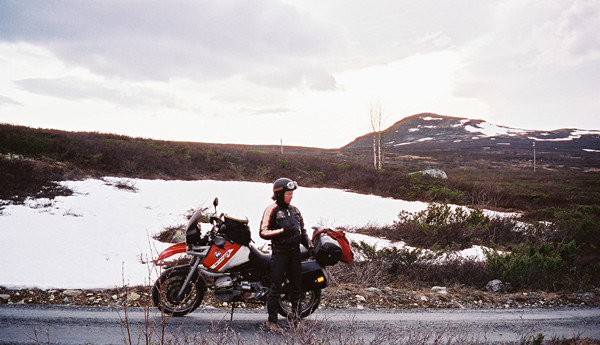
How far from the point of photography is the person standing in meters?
5.30

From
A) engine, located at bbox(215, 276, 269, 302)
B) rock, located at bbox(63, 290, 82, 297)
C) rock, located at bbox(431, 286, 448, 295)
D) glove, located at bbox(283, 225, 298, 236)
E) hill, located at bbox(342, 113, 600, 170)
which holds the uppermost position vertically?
hill, located at bbox(342, 113, 600, 170)

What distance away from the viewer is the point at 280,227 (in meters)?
5.39

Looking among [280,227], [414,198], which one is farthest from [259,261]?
[414,198]

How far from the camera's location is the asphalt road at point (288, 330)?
15.6ft

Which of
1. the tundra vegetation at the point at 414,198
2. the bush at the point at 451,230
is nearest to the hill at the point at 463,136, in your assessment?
the tundra vegetation at the point at 414,198

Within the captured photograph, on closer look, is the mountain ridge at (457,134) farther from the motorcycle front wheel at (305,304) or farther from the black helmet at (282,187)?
the black helmet at (282,187)

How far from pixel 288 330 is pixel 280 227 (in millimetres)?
1448

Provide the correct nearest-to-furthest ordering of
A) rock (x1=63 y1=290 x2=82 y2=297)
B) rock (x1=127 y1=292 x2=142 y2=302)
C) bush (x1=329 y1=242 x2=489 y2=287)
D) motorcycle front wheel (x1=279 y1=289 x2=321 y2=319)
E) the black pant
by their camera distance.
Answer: the black pant
motorcycle front wheel (x1=279 y1=289 x2=321 y2=319)
rock (x1=127 y1=292 x2=142 y2=302)
rock (x1=63 y1=290 x2=82 y2=297)
bush (x1=329 y1=242 x2=489 y2=287)

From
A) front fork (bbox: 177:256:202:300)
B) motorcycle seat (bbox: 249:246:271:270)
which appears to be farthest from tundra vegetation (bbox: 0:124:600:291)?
front fork (bbox: 177:256:202:300)

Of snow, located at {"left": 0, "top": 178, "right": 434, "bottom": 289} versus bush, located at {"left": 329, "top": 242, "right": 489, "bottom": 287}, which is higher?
snow, located at {"left": 0, "top": 178, "right": 434, "bottom": 289}

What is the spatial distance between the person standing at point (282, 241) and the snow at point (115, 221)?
1.71 m

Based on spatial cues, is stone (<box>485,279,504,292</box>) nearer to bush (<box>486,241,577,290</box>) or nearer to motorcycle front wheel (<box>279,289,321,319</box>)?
bush (<box>486,241,577,290</box>)

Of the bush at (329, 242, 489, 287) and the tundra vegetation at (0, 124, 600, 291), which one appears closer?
the bush at (329, 242, 489, 287)

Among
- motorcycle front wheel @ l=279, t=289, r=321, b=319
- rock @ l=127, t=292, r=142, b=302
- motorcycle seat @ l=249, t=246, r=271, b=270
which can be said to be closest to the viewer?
motorcycle seat @ l=249, t=246, r=271, b=270
